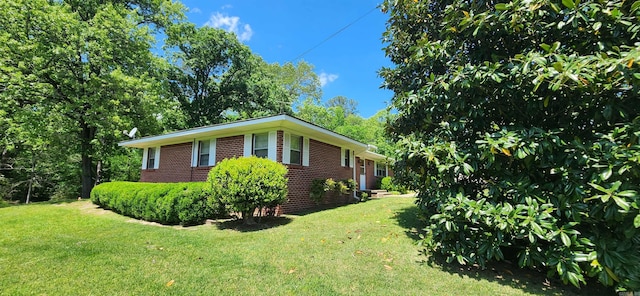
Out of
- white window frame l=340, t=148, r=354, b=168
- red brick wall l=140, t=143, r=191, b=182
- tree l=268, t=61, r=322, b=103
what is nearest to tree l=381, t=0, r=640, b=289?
white window frame l=340, t=148, r=354, b=168

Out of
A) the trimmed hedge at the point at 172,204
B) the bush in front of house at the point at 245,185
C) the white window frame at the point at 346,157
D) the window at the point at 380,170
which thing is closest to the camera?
the bush in front of house at the point at 245,185

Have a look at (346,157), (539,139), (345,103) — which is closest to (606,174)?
(539,139)

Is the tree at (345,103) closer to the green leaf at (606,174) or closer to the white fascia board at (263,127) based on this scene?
the white fascia board at (263,127)

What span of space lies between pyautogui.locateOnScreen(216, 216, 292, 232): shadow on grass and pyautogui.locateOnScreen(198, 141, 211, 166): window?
13.0ft

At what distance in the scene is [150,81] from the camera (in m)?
16.2

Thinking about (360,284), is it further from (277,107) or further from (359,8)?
(277,107)

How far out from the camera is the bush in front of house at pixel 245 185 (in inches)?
253

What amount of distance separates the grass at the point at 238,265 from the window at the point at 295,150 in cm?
311

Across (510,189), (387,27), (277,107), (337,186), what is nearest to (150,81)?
(277,107)

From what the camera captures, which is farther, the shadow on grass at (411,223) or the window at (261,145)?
the window at (261,145)

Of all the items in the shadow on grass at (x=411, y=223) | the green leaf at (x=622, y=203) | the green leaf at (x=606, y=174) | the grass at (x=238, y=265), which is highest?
the green leaf at (x=606, y=174)

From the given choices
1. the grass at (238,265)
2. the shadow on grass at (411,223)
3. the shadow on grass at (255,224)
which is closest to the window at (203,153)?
the shadow on grass at (255,224)

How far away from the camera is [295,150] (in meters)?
9.38

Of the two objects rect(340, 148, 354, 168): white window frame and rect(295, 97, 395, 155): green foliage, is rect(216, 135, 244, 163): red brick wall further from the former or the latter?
rect(295, 97, 395, 155): green foliage
